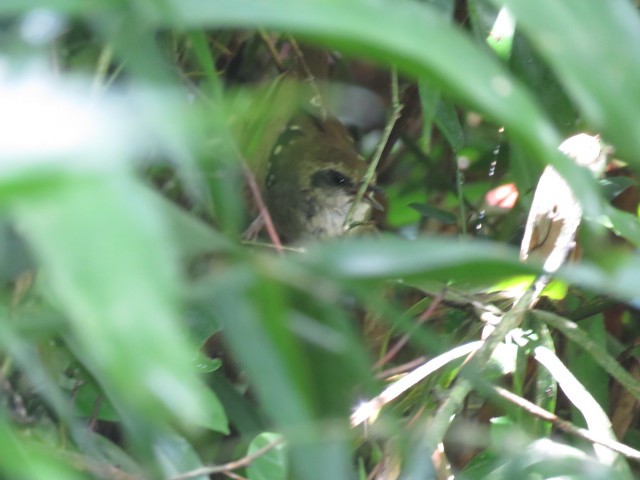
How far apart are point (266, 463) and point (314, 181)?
3.86ft

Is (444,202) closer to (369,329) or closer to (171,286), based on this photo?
(369,329)

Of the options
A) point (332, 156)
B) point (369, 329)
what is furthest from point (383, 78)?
point (369, 329)

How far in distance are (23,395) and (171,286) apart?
0.87 meters

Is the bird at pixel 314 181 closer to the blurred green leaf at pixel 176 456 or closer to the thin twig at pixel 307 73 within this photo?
the thin twig at pixel 307 73

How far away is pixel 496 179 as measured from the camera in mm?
2139

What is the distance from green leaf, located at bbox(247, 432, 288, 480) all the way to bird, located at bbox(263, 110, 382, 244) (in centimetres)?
98

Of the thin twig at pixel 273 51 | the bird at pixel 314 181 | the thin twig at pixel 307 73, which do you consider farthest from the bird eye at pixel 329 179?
the thin twig at pixel 273 51

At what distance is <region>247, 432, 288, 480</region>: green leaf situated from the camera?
114 cm

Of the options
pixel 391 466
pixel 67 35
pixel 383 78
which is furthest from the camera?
pixel 383 78

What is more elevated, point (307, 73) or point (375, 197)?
point (307, 73)

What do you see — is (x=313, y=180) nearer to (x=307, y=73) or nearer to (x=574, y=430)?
(x=307, y=73)

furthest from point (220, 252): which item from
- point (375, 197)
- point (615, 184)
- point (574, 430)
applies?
point (375, 197)

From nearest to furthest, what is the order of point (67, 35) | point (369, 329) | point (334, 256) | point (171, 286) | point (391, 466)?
1. point (171, 286)
2. point (334, 256)
3. point (391, 466)
4. point (67, 35)
5. point (369, 329)

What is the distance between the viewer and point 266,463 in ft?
3.79
